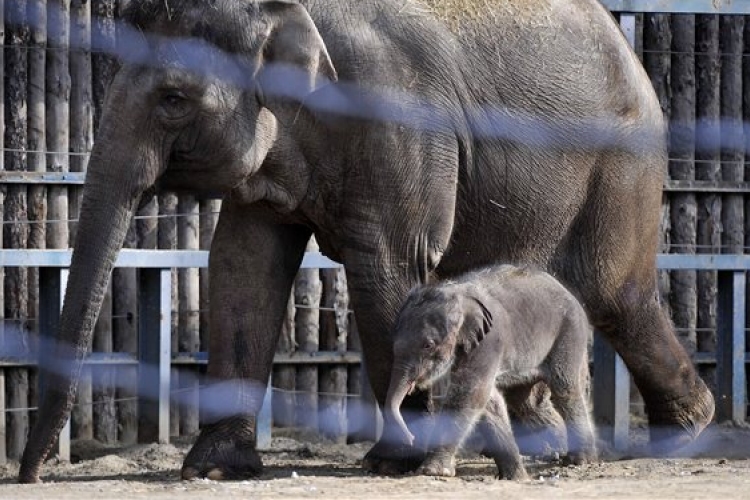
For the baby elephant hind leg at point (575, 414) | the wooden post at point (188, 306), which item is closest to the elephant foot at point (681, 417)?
the baby elephant hind leg at point (575, 414)

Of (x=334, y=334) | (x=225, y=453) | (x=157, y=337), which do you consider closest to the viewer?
(x=225, y=453)

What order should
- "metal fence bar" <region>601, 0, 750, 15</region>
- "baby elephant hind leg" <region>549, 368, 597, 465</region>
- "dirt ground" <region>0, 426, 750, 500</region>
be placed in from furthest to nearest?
1. "metal fence bar" <region>601, 0, 750, 15</region>
2. "baby elephant hind leg" <region>549, 368, 597, 465</region>
3. "dirt ground" <region>0, 426, 750, 500</region>

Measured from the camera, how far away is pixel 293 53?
8312mm

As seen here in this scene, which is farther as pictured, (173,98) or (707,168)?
(707,168)

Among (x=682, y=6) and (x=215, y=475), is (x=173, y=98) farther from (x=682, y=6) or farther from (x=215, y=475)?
(x=682, y=6)

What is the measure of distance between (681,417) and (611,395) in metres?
1.66

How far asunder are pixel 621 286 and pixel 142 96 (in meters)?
2.94

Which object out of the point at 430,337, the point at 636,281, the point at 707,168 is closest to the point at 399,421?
the point at 430,337

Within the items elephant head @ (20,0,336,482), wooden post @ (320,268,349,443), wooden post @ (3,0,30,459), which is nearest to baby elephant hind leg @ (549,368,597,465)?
elephant head @ (20,0,336,482)

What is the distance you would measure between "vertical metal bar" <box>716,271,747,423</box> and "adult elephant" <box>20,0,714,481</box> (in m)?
2.18

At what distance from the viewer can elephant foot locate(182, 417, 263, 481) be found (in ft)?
28.2

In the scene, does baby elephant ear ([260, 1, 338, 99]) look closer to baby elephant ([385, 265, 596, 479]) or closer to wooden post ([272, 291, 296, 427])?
baby elephant ([385, 265, 596, 479])

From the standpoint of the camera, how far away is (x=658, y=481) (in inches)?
311

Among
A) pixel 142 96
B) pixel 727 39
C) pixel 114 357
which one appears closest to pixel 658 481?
pixel 142 96
